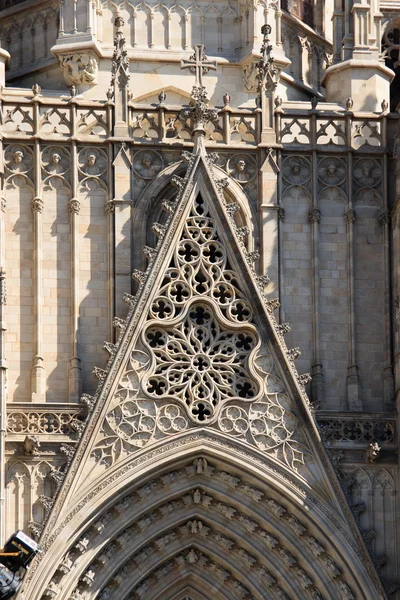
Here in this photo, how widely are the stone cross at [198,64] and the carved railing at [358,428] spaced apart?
4971 mm

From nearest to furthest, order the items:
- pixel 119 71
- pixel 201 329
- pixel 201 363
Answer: pixel 201 363 < pixel 201 329 < pixel 119 71

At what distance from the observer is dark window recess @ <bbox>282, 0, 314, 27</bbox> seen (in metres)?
40.8

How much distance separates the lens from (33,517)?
3584cm

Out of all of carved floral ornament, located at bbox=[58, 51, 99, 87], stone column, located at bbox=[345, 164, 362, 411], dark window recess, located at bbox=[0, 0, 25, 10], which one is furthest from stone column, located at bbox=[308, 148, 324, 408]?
dark window recess, located at bbox=[0, 0, 25, 10]

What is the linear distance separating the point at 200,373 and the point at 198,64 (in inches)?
174

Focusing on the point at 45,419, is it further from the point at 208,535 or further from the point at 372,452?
the point at 372,452

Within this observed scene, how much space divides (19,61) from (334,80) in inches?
185

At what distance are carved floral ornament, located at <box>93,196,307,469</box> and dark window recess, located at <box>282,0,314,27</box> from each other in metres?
5.42

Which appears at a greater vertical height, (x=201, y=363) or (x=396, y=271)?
(x=396, y=271)

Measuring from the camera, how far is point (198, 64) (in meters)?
37.8

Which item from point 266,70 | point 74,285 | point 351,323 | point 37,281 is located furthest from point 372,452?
point 266,70

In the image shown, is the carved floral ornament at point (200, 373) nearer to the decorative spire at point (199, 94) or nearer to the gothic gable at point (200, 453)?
the gothic gable at point (200, 453)

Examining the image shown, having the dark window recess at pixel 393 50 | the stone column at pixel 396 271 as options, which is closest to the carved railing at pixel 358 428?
the stone column at pixel 396 271

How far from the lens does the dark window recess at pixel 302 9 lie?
134 feet
